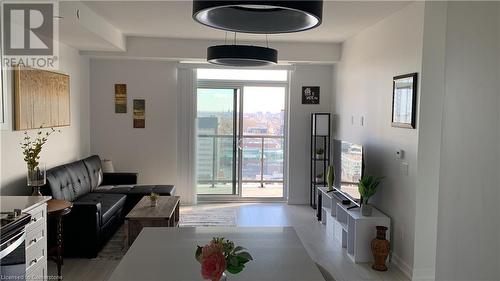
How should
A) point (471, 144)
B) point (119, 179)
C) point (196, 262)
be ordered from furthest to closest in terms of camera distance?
1. point (119, 179)
2. point (471, 144)
3. point (196, 262)

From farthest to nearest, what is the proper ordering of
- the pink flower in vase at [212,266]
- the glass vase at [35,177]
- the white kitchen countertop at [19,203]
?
1. the glass vase at [35,177]
2. the white kitchen countertop at [19,203]
3. the pink flower in vase at [212,266]

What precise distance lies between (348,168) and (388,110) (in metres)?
0.91

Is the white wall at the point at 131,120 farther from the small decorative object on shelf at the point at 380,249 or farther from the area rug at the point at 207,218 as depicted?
the small decorative object on shelf at the point at 380,249

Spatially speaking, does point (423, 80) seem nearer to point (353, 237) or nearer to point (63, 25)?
point (353, 237)

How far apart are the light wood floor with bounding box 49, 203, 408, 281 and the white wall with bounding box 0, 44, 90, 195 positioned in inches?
37.4

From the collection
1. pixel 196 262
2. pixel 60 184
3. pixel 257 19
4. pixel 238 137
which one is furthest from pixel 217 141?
pixel 257 19

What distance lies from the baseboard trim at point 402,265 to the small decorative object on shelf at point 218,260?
3025mm

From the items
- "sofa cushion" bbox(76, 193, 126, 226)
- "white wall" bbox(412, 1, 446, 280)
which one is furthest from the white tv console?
"sofa cushion" bbox(76, 193, 126, 226)

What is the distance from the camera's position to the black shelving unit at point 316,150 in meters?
6.53

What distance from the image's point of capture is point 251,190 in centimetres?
735

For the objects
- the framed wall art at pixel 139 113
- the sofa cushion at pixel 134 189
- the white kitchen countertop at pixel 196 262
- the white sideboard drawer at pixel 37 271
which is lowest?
the white sideboard drawer at pixel 37 271

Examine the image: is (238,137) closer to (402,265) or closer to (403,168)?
(403,168)

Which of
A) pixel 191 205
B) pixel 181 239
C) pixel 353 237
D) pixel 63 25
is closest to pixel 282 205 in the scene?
pixel 191 205

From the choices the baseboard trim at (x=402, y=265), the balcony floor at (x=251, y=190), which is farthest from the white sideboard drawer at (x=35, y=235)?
the balcony floor at (x=251, y=190)
